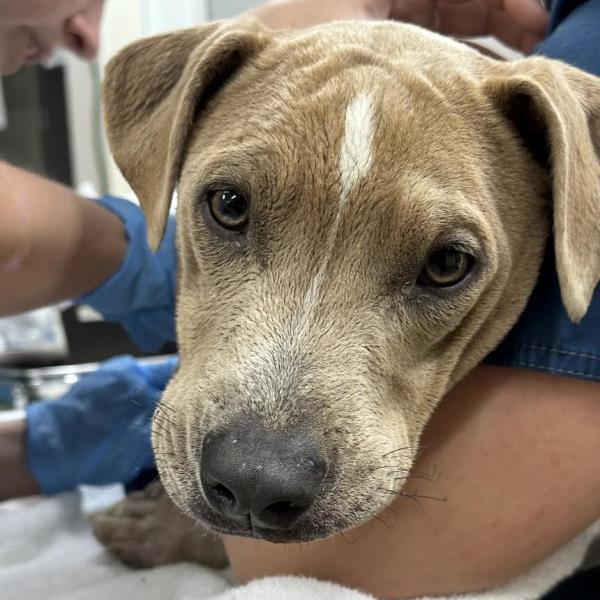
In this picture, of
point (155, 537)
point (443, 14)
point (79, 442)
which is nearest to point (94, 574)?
point (155, 537)

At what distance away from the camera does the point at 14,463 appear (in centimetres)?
201

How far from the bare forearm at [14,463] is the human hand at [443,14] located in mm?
1270

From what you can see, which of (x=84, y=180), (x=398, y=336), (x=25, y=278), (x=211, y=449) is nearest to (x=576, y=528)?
(x=398, y=336)

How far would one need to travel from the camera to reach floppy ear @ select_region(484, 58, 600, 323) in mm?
1158

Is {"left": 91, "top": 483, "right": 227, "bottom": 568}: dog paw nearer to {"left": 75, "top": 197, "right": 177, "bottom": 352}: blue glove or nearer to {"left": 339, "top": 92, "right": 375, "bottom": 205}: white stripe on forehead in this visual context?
{"left": 75, "top": 197, "right": 177, "bottom": 352}: blue glove

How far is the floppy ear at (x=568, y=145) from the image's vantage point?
3.80 feet

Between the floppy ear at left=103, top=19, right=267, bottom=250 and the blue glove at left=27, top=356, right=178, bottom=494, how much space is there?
0.72 metres

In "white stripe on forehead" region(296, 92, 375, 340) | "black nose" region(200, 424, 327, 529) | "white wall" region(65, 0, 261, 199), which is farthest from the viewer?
"white wall" region(65, 0, 261, 199)

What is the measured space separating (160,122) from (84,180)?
9.58ft

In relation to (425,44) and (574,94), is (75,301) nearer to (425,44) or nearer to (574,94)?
(425,44)

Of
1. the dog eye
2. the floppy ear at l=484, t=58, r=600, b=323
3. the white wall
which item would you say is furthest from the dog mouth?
the white wall

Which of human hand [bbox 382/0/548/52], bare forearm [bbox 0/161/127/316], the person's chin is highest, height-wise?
human hand [bbox 382/0/548/52]

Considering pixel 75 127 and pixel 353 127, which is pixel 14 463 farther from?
pixel 75 127

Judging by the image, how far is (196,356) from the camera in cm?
121
